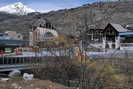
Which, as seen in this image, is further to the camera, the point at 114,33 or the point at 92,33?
the point at 114,33

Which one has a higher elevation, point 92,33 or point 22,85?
point 92,33

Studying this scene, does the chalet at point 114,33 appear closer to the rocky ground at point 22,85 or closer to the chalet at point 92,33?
the chalet at point 92,33

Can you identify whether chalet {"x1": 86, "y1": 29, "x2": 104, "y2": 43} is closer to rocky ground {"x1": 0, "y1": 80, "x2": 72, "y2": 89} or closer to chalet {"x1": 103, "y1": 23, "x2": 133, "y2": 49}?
rocky ground {"x1": 0, "y1": 80, "x2": 72, "y2": 89}

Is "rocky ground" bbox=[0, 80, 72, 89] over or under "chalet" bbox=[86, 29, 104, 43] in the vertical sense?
under

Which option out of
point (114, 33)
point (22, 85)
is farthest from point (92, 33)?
point (114, 33)

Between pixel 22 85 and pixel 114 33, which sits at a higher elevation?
pixel 114 33

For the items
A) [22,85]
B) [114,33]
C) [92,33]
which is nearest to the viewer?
[22,85]

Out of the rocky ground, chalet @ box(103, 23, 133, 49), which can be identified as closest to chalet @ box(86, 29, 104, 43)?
the rocky ground

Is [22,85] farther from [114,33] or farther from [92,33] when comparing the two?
[114,33]

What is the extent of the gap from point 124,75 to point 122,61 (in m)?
2.82

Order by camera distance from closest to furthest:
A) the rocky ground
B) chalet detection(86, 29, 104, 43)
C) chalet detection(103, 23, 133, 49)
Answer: the rocky ground
chalet detection(86, 29, 104, 43)
chalet detection(103, 23, 133, 49)

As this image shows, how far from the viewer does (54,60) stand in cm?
1141

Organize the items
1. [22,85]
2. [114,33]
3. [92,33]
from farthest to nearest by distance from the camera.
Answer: [114,33] → [92,33] → [22,85]

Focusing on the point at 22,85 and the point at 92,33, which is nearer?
→ the point at 22,85
